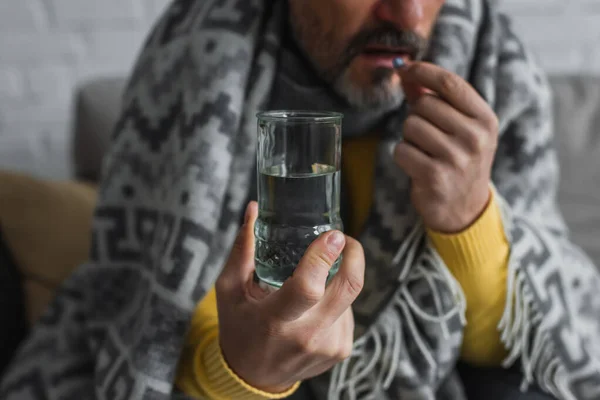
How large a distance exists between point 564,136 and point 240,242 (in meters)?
1.01

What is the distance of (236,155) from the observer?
33.1 inches

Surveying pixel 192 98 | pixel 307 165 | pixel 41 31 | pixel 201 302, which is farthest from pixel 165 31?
pixel 41 31

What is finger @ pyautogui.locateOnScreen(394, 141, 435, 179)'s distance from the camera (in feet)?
2.23

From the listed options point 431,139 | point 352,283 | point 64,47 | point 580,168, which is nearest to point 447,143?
point 431,139

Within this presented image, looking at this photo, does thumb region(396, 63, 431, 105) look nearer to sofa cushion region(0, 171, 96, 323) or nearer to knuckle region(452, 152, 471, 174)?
knuckle region(452, 152, 471, 174)

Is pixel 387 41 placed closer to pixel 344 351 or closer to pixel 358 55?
pixel 358 55

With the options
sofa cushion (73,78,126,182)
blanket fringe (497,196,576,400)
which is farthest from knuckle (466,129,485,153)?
sofa cushion (73,78,126,182)

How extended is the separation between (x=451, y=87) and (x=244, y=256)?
305 mm

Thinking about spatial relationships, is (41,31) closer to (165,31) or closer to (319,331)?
(165,31)

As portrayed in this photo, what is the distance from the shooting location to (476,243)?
2.34 feet

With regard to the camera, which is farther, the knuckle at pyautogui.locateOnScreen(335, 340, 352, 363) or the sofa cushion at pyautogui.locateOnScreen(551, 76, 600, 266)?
the sofa cushion at pyautogui.locateOnScreen(551, 76, 600, 266)

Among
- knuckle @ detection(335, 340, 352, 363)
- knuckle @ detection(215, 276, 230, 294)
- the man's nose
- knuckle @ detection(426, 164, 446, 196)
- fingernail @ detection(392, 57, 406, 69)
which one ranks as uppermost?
the man's nose

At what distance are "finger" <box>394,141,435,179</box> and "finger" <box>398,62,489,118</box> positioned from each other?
A: 0.07 metres

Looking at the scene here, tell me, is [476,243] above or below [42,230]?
above
